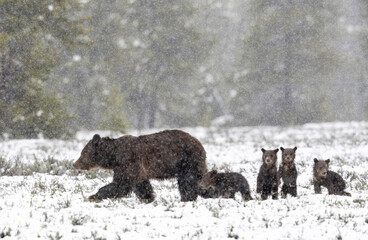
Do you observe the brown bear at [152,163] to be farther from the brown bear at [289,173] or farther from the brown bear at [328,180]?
the brown bear at [328,180]

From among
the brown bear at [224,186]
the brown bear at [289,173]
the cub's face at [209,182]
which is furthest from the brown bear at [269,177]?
the cub's face at [209,182]

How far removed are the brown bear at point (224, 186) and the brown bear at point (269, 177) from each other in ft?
1.37

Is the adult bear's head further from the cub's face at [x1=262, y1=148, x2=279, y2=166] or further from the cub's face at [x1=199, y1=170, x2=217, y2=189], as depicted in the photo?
the cub's face at [x1=262, y1=148, x2=279, y2=166]

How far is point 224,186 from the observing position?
9.42m

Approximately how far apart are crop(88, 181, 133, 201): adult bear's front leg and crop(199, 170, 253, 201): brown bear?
161 cm

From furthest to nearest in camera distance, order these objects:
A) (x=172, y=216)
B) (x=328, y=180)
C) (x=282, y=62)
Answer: (x=282, y=62), (x=328, y=180), (x=172, y=216)

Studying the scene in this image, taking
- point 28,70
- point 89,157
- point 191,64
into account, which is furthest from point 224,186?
point 191,64

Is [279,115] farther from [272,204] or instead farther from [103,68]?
[272,204]

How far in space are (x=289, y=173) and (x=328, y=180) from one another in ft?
2.94

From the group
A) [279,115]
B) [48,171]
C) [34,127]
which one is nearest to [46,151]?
[34,127]

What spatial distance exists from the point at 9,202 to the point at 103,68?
27306mm

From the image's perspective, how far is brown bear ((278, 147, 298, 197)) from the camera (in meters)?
9.09

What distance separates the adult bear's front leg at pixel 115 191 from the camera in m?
8.27

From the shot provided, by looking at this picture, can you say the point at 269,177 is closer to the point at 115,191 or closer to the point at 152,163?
the point at 152,163
